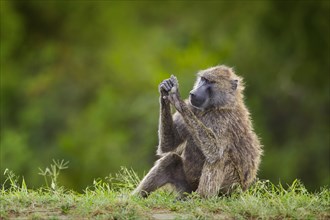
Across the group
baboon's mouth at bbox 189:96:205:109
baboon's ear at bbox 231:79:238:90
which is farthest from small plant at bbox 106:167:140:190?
baboon's ear at bbox 231:79:238:90

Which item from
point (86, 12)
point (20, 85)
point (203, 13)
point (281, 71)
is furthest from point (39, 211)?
point (86, 12)

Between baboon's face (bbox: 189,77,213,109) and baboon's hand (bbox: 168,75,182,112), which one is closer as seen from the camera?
baboon's hand (bbox: 168,75,182,112)

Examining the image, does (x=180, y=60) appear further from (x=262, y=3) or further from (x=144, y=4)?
(x=144, y=4)

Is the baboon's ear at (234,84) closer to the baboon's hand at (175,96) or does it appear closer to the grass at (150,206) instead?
the baboon's hand at (175,96)

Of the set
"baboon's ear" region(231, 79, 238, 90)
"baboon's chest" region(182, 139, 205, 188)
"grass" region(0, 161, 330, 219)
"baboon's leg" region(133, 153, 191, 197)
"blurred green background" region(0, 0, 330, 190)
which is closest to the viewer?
"grass" region(0, 161, 330, 219)

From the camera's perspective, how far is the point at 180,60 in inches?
1521

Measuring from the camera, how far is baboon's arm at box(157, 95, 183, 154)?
11633mm

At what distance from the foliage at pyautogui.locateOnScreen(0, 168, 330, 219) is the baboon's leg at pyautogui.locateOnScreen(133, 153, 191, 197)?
0.61m

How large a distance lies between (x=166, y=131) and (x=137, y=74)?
105ft

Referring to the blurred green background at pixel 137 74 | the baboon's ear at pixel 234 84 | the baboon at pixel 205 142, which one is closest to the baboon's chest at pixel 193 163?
the baboon at pixel 205 142

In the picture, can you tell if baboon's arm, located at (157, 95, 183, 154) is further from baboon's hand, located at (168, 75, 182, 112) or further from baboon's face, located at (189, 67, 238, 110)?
baboon's face, located at (189, 67, 238, 110)

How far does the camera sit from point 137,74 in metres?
43.5

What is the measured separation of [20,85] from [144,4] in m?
11.0

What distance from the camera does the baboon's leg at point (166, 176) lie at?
11469 mm
